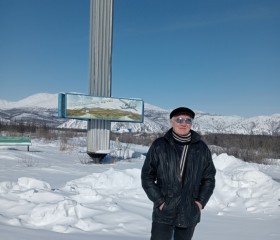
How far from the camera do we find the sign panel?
1350 cm

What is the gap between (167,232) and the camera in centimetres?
321

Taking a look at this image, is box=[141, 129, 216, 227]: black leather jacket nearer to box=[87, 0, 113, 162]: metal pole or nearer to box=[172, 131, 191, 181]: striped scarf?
box=[172, 131, 191, 181]: striped scarf

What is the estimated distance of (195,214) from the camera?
3203mm

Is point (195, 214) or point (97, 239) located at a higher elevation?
point (195, 214)

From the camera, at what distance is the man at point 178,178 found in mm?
3119

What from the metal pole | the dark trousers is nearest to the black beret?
the dark trousers

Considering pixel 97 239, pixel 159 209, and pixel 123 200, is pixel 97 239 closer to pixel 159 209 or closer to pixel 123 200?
pixel 159 209

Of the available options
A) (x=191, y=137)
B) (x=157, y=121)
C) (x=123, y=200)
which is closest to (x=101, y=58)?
(x=123, y=200)

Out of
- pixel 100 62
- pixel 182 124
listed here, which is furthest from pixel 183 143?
pixel 100 62

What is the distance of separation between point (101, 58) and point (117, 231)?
10.2 m

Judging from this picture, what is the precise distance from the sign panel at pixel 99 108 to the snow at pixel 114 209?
451cm

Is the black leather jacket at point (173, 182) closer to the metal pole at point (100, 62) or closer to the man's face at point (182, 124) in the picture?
the man's face at point (182, 124)

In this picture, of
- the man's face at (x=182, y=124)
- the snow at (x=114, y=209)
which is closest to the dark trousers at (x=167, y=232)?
the man's face at (x=182, y=124)

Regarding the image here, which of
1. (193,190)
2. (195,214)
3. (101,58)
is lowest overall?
(195,214)
